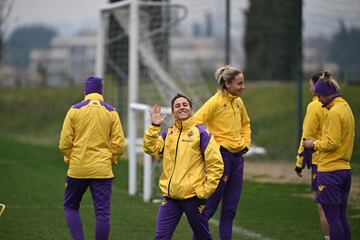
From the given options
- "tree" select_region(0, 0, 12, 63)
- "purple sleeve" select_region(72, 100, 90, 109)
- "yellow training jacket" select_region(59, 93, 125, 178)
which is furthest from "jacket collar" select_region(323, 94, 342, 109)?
"tree" select_region(0, 0, 12, 63)

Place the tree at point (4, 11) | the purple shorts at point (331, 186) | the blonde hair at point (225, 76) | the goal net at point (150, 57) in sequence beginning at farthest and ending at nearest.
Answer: the tree at point (4, 11) < the goal net at point (150, 57) < the blonde hair at point (225, 76) < the purple shorts at point (331, 186)

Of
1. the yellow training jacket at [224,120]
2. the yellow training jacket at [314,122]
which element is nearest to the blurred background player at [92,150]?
the yellow training jacket at [224,120]

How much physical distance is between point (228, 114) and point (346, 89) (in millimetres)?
16842

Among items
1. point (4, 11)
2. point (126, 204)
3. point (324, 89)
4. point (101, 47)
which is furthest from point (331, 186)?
point (4, 11)

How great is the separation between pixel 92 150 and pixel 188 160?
1.41 meters

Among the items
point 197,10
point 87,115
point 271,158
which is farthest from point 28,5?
point 87,115

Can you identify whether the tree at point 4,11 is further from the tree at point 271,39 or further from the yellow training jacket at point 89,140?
the yellow training jacket at point 89,140

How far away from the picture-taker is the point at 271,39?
3303cm

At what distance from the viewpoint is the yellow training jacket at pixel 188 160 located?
8148 mm

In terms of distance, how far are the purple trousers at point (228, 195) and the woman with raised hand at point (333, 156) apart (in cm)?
103

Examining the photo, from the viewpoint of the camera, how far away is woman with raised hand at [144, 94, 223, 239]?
8.16 m

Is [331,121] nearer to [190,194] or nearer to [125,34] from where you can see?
[190,194]

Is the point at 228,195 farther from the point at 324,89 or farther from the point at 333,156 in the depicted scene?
the point at 324,89

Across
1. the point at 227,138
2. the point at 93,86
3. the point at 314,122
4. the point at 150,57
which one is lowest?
the point at 227,138
